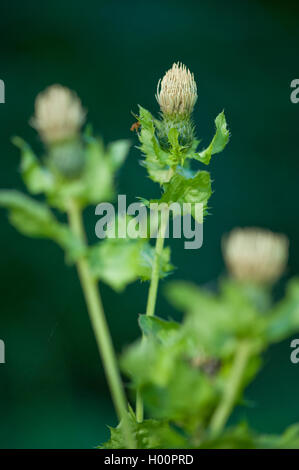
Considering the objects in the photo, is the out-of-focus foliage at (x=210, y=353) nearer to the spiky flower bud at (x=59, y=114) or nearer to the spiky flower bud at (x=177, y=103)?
the spiky flower bud at (x=59, y=114)

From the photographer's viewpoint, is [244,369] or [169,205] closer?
[244,369]

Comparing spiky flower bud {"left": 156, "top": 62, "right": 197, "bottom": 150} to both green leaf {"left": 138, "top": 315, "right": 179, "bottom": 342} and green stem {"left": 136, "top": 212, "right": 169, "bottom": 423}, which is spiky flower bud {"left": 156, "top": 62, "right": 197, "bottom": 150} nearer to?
green stem {"left": 136, "top": 212, "right": 169, "bottom": 423}

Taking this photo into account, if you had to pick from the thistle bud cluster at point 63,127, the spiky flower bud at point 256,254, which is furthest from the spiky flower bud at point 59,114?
the spiky flower bud at point 256,254

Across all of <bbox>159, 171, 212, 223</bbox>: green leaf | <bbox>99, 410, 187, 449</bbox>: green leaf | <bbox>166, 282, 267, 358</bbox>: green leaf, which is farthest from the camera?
<bbox>159, 171, 212, 223</bbox>: green leaf

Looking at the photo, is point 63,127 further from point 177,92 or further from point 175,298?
point 177,92

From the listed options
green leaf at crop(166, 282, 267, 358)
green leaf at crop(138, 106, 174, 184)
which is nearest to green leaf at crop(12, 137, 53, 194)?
green leaf at crop(166, 282, 267, 358)
